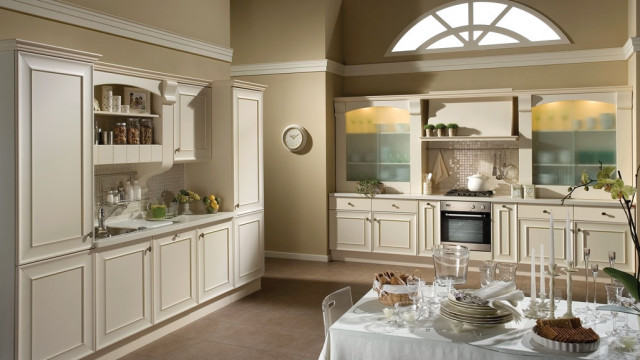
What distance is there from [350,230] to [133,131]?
142 inches

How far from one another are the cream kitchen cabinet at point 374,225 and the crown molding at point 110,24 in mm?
2611

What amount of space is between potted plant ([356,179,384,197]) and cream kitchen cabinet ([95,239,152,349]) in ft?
11.5

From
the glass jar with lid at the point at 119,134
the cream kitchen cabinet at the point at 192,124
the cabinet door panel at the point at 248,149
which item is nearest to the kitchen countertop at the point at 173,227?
the cabinet door panel at the point at 248,149

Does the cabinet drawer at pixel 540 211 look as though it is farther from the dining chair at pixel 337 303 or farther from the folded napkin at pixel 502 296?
the folded napkin at pixel 502 296

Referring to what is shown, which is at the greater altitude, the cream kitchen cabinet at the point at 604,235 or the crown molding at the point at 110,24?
the crown molding at the point at 110,24

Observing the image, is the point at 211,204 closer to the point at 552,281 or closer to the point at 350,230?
the point at 350,230

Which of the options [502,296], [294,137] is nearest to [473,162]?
[294,137]

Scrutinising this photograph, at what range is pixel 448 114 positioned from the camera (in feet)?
23.9

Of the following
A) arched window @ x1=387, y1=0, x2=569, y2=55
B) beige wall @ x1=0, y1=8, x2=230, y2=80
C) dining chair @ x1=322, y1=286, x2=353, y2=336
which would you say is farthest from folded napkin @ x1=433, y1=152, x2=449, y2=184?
dining chair @ x1=322, y1=286, x2=353, y2=336

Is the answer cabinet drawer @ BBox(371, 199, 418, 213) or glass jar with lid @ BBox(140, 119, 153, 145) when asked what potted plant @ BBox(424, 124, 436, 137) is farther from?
glass jar with lid @ BBox(140, 119, 153, 145)

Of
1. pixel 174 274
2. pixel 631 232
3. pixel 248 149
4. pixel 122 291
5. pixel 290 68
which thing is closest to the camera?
pixel 631 232

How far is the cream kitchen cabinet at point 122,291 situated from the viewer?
4086 millimetres

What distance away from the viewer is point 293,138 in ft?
25.4

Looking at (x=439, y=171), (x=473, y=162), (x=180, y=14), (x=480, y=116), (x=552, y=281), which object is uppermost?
(x=180, y=14)
